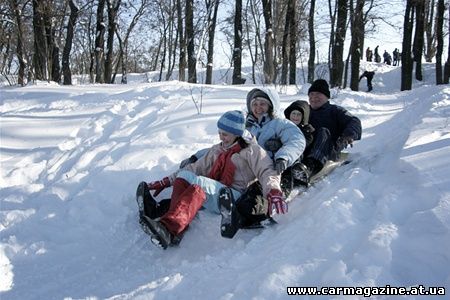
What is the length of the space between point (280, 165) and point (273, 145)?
0.54 metres

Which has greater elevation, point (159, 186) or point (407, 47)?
point (407, 47)

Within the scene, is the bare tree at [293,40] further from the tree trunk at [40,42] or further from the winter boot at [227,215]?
the winter boot at [227,215]

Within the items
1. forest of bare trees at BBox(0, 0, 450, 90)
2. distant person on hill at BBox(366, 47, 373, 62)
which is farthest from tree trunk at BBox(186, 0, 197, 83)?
distant person on hill at BBox(366, 47, 373, 62)

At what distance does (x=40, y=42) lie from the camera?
11383mm

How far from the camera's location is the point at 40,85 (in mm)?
8742

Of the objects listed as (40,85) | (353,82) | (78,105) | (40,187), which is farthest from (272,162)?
(353,82)

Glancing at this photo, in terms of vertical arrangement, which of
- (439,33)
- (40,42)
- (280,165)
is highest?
(439,33)

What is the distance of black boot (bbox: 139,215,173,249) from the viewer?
294 centimetres

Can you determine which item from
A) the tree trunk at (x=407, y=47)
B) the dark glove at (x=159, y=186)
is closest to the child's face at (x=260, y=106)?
the dark glove at (x=159, y=186)

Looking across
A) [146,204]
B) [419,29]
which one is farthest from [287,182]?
[419,29]

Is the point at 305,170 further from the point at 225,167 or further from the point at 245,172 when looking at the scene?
the point at 225,167

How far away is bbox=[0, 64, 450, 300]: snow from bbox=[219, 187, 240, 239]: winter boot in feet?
0.42

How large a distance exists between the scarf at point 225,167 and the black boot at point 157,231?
85cm

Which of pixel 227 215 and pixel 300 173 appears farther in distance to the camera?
pixel 300 173
